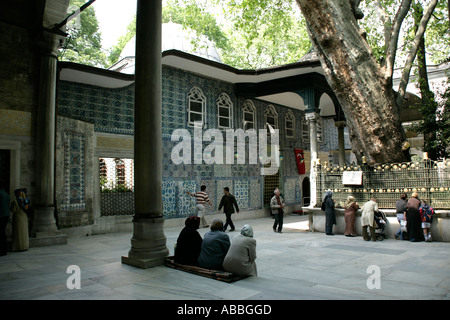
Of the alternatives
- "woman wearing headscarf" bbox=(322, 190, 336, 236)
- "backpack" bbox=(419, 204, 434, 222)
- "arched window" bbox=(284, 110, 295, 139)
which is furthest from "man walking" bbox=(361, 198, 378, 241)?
"arched window" bbox=(284, 110, 295, 139)

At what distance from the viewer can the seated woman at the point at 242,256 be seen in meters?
5.02

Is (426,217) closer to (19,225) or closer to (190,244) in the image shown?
(190,244)

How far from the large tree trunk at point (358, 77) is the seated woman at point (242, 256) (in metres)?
6.38

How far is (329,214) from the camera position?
1030 centimetres

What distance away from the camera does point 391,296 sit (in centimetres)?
431

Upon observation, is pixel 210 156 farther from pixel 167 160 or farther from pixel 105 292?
pixel 105 292

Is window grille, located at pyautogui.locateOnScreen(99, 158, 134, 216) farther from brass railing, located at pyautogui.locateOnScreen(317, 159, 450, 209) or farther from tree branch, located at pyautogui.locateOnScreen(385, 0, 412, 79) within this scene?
tree branch, located at pyautogui.locateOnScreen(385, 0, 412, 79)

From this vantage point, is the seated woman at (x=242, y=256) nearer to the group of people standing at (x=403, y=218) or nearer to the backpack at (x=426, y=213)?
the group of people standing at (x=403, y=218)

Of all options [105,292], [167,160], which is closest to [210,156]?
[167,160]

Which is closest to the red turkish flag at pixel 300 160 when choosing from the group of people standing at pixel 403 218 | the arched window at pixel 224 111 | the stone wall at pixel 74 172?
the arched window at pixel 224 111

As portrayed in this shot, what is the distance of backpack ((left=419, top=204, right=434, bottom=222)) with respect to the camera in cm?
847

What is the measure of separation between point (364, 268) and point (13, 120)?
873 cm

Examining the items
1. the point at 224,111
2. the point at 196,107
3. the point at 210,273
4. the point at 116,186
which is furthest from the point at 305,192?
the point at 210,273

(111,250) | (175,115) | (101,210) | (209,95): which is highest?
(209,95)
